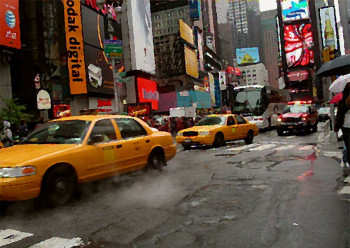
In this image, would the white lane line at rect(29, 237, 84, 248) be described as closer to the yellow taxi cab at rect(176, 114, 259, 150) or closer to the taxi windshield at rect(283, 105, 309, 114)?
the yellow taxi cab at rect(176, 114, 259, 150)

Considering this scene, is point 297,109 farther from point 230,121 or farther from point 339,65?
point 339,65

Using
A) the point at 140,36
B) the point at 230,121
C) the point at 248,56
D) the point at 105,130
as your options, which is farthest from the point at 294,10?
the point at 105,130

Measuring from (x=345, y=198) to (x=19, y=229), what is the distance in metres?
4.59

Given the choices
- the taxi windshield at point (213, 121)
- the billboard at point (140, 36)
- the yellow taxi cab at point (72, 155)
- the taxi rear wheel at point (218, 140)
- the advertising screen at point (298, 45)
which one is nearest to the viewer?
the yellow taxi cab at point (72, 155)

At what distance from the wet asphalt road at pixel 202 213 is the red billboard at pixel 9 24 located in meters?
19.8

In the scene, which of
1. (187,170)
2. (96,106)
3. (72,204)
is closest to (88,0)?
(96,106)

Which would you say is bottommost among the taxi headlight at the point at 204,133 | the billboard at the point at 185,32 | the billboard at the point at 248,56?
the taxi headlight at the point at 204,133

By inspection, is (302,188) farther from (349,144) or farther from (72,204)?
(72,204)

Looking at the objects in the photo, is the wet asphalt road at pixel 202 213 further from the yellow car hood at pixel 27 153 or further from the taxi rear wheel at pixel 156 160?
the yellow car hood at pixel 27 153

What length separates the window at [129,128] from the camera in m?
7.37

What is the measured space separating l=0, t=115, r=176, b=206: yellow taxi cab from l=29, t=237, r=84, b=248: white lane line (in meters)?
1.40

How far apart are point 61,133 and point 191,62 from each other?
82.5 m

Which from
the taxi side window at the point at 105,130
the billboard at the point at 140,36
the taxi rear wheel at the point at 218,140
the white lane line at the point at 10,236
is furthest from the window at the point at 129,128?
the billboard at the point at 140,36

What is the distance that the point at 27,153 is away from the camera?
553 cm
